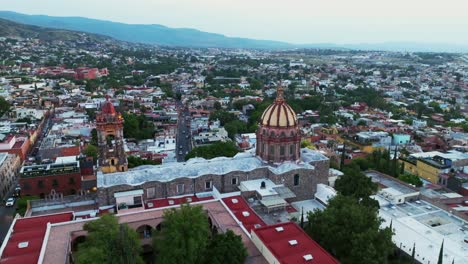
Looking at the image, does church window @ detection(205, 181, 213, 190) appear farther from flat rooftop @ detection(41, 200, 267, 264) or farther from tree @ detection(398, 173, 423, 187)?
tree @ detection(398, 173, 423, 187)

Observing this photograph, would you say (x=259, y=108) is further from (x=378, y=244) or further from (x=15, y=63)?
(x=15, y=63)

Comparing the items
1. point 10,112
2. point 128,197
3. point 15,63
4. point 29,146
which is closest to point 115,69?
point 15,63

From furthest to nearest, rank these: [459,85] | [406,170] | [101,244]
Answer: [459,85] → [406,170] → [101,244]

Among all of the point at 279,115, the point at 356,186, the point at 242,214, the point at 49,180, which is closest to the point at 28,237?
the point at 242,214

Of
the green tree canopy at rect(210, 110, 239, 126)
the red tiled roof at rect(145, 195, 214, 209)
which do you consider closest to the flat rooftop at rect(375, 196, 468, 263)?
the red tiled roof at rect(145, 195, 214, 209)

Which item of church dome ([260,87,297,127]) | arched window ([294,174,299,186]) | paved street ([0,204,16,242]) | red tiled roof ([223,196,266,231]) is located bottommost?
paved street ([0,204,16,242])

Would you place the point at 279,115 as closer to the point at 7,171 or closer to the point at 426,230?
the point at 426,230
